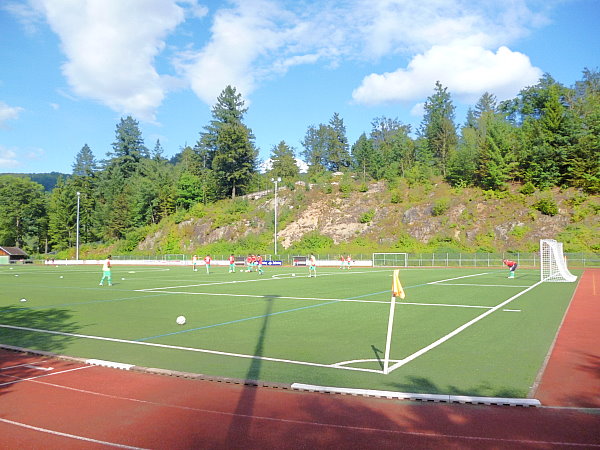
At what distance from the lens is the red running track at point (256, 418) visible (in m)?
5.52

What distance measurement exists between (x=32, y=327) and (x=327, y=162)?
113733mm

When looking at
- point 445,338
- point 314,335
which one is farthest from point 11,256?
point 445,338

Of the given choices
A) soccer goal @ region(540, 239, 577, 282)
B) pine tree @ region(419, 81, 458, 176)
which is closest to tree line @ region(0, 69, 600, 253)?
pine tree @ region(419, 81, 458, 176)

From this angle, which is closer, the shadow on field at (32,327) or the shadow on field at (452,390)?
the shadow on field at (452,390)

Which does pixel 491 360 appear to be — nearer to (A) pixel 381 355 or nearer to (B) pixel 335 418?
(A) pixel 381 355

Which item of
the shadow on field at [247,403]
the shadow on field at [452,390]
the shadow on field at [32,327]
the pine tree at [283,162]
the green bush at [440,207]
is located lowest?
the shadow on field at [32,327]

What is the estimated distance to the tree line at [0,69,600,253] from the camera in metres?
69.1

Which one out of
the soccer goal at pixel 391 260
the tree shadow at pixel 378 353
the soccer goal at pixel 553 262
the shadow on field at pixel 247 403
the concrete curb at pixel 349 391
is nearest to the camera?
the shadow on field at pixel 247 403

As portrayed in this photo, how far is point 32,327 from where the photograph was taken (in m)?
14.1

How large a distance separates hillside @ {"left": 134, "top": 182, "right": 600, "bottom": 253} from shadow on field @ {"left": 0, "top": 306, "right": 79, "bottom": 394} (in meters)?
55.0

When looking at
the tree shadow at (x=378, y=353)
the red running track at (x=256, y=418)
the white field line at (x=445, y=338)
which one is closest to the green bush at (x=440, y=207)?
the white field line at (x=445, y=338)

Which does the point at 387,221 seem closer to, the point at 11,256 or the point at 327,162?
the point at 327,162

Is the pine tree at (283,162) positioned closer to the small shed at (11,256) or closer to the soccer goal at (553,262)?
the small shed at (11,256)

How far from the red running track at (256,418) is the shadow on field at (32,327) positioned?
5.52 ft
